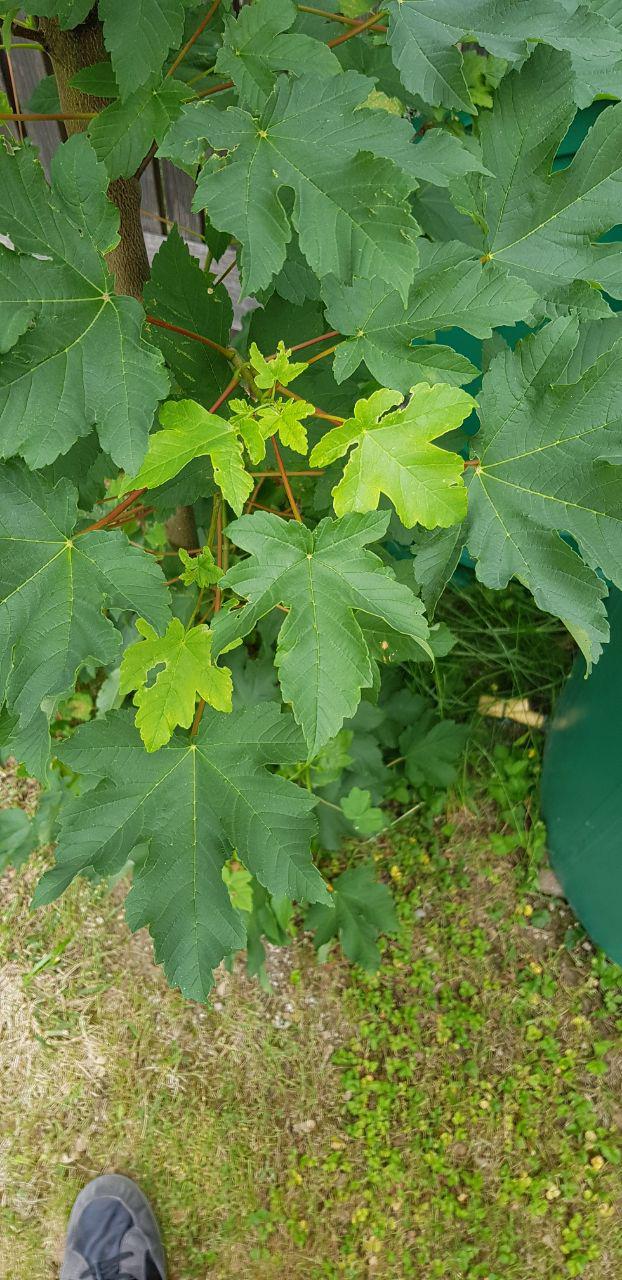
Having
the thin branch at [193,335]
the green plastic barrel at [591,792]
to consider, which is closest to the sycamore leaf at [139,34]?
the thin branch at [193,335]

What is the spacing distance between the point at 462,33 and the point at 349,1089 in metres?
2.21

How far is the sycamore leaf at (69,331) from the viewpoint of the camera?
86 centimetres

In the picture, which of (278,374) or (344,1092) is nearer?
(278,374)

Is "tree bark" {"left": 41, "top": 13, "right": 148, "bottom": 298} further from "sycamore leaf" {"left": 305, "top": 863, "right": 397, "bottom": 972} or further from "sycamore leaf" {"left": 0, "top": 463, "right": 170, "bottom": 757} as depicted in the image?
"sycamore leaf" {"left": 305, "top": 863, "right": 397, "bottom": 972}

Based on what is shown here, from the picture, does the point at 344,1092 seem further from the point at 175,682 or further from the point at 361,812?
the point at 175,682

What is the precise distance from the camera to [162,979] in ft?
7.47

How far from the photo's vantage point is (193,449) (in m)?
0.97

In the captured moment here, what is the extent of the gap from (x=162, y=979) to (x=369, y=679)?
1.68m

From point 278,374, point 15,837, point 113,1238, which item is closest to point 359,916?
point 15,837

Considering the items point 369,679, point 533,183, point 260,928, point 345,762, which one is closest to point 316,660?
point 369,679

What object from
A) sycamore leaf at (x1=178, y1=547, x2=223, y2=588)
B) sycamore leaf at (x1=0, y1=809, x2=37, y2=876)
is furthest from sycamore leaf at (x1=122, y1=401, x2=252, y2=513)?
sycamore leaf at (x1=0, y1=809, x2=37, y2=876)

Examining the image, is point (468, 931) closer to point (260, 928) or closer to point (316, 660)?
point (260, 928)

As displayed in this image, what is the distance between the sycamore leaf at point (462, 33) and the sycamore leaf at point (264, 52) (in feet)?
0.36

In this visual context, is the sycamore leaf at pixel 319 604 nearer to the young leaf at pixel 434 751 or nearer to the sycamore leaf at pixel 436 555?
the sycamore leaf at pixel 436 555
